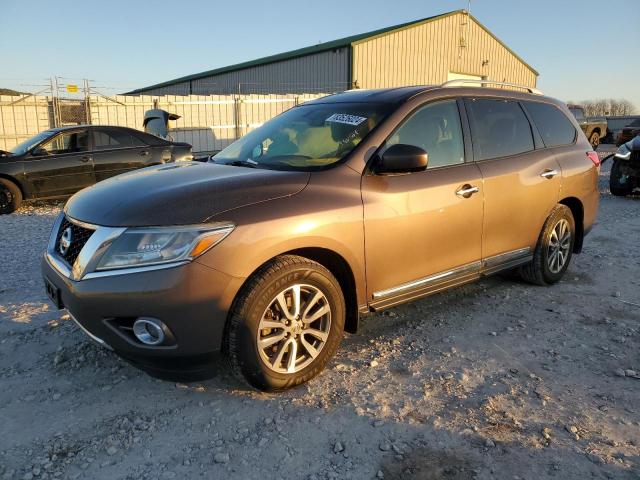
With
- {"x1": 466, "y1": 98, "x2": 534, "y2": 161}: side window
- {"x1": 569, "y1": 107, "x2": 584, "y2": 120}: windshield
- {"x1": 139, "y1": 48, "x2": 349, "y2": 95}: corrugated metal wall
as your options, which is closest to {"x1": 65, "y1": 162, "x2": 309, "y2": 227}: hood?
{"x1": 466, "y1": 98, "x2": 534, "y2": 161}: side window

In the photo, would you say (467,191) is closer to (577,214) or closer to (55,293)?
(577,214)

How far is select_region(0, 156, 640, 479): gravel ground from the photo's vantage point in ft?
7.59

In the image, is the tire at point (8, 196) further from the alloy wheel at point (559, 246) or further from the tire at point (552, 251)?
the alloy wheel at point (559, 246)

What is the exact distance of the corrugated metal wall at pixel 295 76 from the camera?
2470 centimetres

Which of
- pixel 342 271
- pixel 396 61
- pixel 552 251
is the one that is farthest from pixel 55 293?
pixel 396 61

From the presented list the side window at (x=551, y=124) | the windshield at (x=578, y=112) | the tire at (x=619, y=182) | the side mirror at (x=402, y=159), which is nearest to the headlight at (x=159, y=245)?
the side mirror at (x=402, y=159)

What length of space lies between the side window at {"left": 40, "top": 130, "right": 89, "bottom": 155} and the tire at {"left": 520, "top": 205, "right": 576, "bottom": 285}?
26.4ft

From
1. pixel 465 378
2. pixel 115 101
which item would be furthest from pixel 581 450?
pixel 115 101

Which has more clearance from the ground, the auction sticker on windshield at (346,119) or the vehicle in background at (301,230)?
the auction sticker on windshield at (346,119)

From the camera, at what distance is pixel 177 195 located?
2.68 meters

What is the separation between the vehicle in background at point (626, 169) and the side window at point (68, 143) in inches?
414

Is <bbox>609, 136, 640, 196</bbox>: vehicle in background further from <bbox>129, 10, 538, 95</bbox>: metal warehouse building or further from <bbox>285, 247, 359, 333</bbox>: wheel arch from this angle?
<bbox>129, 10, 538, 95</bbox>: metal warehouse building

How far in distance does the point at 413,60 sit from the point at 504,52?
8.19 m

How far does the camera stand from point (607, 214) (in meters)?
8.55
